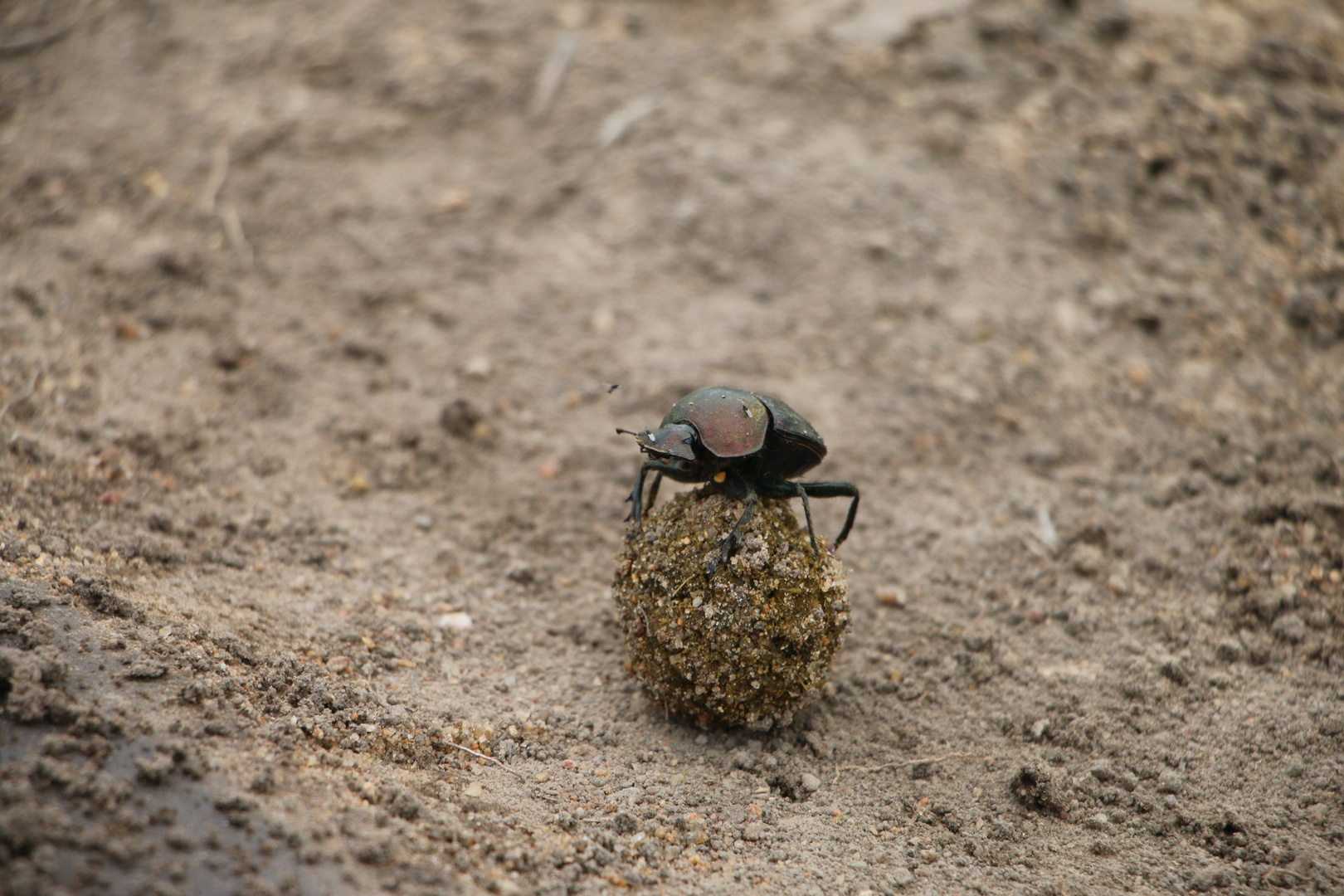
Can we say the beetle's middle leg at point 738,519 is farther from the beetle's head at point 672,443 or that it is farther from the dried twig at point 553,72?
the dried twig at point 553,72

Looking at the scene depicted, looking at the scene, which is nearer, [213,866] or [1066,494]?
[213,866]

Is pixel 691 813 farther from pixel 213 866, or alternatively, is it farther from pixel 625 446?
pixel 625 446

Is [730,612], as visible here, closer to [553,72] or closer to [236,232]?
[236,232]

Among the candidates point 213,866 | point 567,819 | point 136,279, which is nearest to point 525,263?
point 136,279

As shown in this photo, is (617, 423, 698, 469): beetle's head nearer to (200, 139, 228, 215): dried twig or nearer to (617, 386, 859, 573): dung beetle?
(617, 386, 859, 573): dung beetle

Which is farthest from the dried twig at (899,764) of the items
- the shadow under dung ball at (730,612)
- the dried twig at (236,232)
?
the dried twig at (236,232)

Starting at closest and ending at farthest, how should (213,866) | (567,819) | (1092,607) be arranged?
(213,866) → (567,819) → (1092,607)
